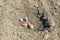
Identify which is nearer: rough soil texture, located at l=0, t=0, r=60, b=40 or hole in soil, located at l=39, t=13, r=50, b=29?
rough soil texture, located at l=0, t=0, r=60, b=40

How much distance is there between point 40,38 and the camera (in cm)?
300

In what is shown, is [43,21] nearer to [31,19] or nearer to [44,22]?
[44,22]

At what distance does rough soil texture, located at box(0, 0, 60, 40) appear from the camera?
9.87 ft

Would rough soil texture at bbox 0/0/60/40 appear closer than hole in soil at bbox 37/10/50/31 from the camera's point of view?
Yes

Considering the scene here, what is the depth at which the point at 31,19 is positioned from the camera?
3.27 metres

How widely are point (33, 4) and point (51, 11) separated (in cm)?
28

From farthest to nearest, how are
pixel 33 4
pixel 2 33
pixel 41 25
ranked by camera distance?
pixel 33 4, pixel 41 25, pixel 2 33

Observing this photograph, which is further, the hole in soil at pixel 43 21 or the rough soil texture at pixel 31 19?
the hole in soil at pixel 43 21

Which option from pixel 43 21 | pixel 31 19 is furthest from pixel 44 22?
pixel 31 19

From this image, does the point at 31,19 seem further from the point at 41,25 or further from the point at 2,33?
the point at 2,33

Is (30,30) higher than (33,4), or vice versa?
(33,4)

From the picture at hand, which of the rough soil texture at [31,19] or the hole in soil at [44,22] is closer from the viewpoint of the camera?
the rough soil texture at [31,19]

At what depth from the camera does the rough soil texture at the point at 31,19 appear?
3010 mm

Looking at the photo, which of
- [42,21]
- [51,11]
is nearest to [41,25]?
[42,21]
